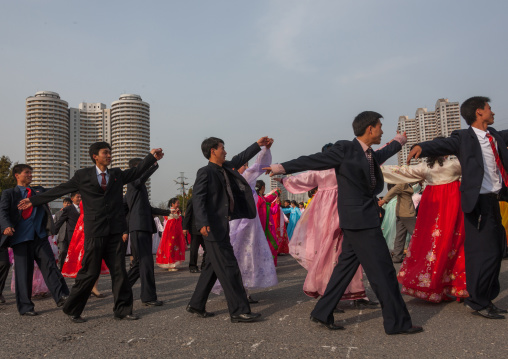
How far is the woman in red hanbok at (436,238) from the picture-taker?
4.83m

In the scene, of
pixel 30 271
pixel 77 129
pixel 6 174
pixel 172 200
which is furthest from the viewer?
pixel 77 129

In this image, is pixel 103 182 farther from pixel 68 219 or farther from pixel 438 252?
pixel 68 219

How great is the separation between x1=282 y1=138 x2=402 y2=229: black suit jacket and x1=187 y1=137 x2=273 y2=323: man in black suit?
1089 millimetres

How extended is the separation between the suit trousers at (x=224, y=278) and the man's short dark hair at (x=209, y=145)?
992 millimetres

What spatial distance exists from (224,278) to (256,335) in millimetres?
809

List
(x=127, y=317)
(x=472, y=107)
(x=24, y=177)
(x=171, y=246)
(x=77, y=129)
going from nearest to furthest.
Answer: (x=472, y=107) → (x=127, y=317) → (x=24, y=177) → (x=171, y=246) → (x=77, y=129)

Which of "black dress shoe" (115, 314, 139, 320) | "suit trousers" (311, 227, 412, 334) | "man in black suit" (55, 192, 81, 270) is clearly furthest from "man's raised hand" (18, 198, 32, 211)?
"man in black suit" (55, 192, 81, 270)

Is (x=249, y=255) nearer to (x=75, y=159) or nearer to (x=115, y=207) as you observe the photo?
(x=115, y=207)

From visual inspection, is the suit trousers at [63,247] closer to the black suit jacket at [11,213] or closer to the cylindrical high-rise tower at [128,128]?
the black suit jacket at [11,213]

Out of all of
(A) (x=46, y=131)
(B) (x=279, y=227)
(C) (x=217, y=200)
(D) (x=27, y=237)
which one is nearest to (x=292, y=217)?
(B) (x=279, y=227)

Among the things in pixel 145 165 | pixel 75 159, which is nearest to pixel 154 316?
pixel 145 165

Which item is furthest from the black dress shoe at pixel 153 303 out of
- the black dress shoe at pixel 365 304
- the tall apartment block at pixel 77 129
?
the tall apartment block at pixel 77 129

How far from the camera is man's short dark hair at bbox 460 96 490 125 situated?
459 cm

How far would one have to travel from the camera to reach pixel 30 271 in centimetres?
546
